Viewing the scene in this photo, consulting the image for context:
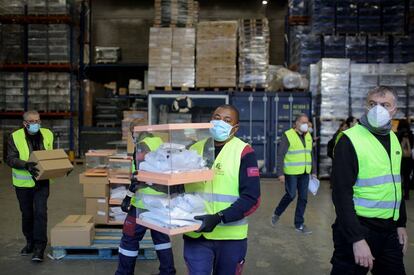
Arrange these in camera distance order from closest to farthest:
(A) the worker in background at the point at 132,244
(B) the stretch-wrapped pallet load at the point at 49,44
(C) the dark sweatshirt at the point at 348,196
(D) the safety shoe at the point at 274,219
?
1. (C) the dark sweatshirt at the point at 348,196
2. (A) the worker in background at the point at 132,244
3. (D) the safety shoe at the point at 274,219
4. (B) the stretch-wrapped pallet load at the point at 49,44

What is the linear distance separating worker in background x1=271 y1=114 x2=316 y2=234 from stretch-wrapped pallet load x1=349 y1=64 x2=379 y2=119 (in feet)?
19.0

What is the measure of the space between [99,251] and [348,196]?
3.26 meters

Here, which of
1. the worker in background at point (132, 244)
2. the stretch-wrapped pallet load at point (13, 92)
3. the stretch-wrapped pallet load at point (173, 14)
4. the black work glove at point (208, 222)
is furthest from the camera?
the stretch-wrapped pallet load at point (13, 92)

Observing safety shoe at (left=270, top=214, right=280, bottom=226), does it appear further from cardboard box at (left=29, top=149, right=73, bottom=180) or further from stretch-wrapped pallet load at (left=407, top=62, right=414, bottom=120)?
stretch-wrapped pallet load at (left=407, top=62, right=414, bottom=120)

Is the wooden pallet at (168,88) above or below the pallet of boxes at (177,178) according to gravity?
above

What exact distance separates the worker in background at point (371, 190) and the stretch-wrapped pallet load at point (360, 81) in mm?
9336

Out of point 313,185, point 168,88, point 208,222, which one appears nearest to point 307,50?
point 168,88

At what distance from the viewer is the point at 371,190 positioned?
2688mm

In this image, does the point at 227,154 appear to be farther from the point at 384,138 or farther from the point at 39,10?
the point at 39,10

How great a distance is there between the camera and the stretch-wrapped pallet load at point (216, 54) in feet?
37.9

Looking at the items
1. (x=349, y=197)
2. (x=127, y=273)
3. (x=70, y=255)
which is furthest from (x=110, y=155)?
(x=349, y=197)

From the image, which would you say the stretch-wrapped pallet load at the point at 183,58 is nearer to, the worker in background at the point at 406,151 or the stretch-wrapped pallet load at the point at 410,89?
the worker in background at the point at 406,151

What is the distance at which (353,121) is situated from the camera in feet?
28.8

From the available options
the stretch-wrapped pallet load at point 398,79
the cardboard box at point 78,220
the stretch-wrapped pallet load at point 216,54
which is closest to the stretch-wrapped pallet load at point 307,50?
the stretch-wrapped pallet load at point 398,79
